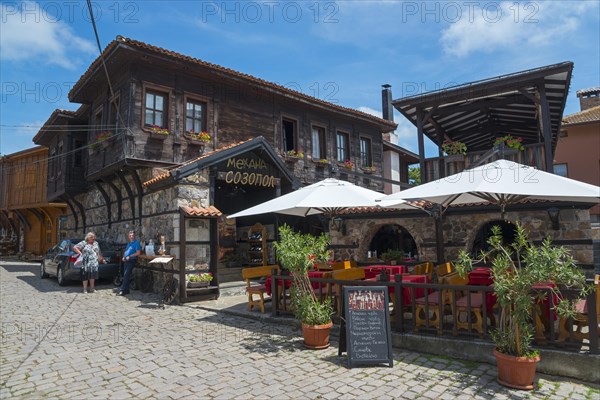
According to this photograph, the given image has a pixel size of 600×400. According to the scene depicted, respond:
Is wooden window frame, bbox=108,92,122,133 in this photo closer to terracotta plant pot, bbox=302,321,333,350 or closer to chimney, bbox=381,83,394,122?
terracotta plant pot, bbox=302,321,333,350

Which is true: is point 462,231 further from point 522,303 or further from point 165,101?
point 165,101

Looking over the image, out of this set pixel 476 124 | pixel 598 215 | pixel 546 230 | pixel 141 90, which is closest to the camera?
pixel 546 230

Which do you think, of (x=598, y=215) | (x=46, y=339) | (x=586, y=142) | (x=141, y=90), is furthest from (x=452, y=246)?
(x=586, y=142)

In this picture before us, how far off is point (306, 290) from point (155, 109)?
7880 mm

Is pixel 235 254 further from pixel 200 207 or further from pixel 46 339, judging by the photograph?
pixel 46 339

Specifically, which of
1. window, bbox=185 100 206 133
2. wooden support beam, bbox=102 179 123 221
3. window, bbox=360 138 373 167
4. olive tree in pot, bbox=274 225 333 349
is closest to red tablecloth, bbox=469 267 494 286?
olive tree in pot, bbox=274 225 333 349

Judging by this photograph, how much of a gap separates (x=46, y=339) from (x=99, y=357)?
149 cm

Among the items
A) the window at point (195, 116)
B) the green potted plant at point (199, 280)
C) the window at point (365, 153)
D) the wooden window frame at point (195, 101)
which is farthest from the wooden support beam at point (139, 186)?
the window at point (365, 153)

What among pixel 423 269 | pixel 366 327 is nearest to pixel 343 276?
pixel 423 269

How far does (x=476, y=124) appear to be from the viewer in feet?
45.1

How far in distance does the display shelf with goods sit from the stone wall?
2313 millimetres

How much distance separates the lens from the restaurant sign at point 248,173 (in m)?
10.4

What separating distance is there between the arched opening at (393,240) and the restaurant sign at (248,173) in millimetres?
3759

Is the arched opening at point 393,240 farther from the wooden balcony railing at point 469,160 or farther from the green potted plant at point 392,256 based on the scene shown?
the wooden balcony railing at point 469,160
